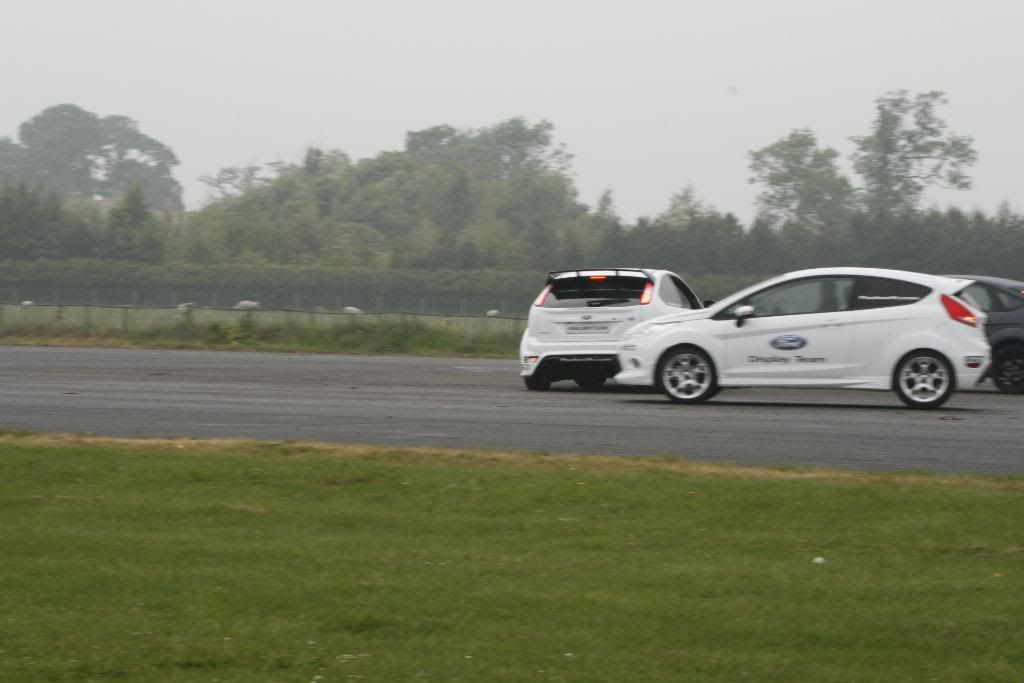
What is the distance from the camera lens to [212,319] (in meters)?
36.3

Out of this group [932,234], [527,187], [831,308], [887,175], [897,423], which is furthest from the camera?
[527,187]

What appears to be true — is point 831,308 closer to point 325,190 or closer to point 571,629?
point 571,629

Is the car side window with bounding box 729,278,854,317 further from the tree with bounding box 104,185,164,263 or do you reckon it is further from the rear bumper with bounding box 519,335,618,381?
the tree with bounding box 104,185,164,263

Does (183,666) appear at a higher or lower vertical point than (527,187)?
lower

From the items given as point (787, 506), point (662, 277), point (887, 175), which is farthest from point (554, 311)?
point (887, 175)

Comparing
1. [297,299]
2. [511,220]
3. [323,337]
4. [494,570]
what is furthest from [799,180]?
[494,570]

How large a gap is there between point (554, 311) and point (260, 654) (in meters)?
12.9

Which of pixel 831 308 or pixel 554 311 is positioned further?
pixel 554 311

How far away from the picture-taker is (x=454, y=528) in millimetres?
8141

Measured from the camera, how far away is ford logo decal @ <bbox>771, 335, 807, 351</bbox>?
16.4 m

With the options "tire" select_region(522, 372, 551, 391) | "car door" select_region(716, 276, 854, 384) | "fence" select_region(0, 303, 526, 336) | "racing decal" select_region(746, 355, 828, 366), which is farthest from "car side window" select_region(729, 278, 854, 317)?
"fence" select_region(0, 303, 526, 336)

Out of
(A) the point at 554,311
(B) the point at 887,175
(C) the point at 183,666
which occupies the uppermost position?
(B) the point at 887,175

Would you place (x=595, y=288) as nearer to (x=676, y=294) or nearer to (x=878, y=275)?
(x=676, y=294)

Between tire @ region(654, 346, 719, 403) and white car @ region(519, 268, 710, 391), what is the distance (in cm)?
141
